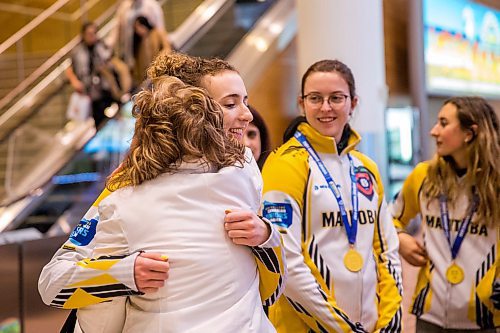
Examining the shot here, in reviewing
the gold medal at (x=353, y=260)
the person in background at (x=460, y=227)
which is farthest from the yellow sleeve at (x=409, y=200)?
the gold medal at (x=353, y=260)

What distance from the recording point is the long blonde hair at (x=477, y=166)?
2.99 meters

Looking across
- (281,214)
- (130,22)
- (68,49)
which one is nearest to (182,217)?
(281,214)

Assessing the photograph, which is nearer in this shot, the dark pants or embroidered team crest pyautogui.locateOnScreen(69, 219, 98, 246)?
embroidered team crest pyautogui.locateOnScreen(69, 219, 98, 246)

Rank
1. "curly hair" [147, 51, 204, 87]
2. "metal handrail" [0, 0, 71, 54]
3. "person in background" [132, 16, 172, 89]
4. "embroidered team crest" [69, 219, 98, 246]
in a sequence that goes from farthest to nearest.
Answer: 1. "metal handrail" [0, 0, 71, 54]
2. "person in background" [132, 16, 172, 89]
3. "curly hair" [147, 51, 204, 87]
4. "embroidered team crest" [69, 219, 98, 246]

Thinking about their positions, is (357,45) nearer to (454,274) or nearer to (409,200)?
(409,200)

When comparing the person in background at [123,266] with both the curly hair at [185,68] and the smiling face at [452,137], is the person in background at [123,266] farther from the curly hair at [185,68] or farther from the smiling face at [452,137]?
the smiling face at [452,137]

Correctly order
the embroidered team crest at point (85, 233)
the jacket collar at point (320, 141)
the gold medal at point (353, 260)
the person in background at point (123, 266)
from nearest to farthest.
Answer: the person in background at point (123, 266) < the embroidered team crest at point (85, 233) < the gold medal at point (353, 260) < the jacket collar at point (320, 141)

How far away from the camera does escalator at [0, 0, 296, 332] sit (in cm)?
469

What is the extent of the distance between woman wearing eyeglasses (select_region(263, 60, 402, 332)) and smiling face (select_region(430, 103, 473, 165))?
0.58 m

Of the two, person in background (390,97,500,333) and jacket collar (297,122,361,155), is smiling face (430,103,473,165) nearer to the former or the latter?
person in background (390,97,500,333)

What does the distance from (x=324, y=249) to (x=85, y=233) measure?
101 centimetres

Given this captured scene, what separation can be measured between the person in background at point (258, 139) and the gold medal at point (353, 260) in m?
0.74

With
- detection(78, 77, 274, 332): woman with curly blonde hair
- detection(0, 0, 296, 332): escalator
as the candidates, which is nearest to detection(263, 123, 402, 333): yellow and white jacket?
detection(78, 77, 274, 332): woman with curly blonde hair

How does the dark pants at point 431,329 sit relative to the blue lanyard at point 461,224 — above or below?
below
